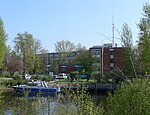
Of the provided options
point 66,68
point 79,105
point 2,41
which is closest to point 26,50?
point 66,68

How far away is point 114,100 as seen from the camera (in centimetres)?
741

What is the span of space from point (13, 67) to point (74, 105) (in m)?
83.5

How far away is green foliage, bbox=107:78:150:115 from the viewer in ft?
21.1

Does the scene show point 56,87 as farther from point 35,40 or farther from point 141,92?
point 141,92

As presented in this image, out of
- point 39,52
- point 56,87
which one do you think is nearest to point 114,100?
point 56,87

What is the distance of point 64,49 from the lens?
111 metres

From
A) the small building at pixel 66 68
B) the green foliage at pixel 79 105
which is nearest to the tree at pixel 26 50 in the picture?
the small building at pixel 66 68

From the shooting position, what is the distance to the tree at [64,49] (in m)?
109

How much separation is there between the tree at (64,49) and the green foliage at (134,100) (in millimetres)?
101074

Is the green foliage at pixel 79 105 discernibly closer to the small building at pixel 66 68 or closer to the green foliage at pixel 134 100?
the green foliage at pixel 134 100

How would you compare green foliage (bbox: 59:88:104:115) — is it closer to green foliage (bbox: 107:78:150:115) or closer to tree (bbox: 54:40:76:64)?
green foliage (bbox: 107:78:150:115)

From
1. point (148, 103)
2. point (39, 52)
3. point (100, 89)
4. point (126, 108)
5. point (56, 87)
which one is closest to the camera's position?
point (148, 103)

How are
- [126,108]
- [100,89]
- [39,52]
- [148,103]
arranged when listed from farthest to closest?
[39,52]
[100,89]
[126,108]
[148,103]

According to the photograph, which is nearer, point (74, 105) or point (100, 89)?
point (74, 105)
